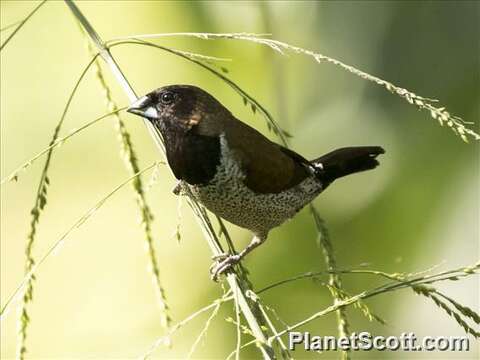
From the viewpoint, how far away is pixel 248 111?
8.39ft

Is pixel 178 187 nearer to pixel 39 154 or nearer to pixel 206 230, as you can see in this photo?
pixel 206 230

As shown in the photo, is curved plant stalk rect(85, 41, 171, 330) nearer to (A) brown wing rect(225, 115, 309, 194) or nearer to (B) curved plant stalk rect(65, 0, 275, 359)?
(B) curved plant stalk rect(65, 0, 275, 359)

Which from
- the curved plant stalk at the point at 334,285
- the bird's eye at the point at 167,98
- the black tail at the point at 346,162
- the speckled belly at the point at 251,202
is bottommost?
the curved plant stalk at the point at 334,285

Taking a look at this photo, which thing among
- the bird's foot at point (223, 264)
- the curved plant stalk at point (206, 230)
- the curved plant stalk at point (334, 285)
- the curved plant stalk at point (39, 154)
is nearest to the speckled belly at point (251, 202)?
the bird's foot at point (223, 264)

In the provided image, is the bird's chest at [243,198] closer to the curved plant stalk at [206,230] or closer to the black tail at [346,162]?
the black tail at [346,162]

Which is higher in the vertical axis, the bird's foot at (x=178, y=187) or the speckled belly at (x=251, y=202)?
the bird's foot at (x=178, y=187)

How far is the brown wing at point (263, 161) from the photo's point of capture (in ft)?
5.47

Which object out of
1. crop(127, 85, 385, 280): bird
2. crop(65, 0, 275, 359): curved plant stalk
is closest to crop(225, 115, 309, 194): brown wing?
crop(127, 85, 385, 280): bird

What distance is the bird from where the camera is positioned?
1.60 meters

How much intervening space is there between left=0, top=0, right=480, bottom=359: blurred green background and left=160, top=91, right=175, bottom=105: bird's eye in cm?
82

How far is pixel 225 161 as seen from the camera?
65.1 inches

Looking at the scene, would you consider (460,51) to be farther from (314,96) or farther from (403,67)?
(314,96)

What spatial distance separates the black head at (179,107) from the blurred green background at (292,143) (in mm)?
789

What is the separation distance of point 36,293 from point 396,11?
1481 millimetres
